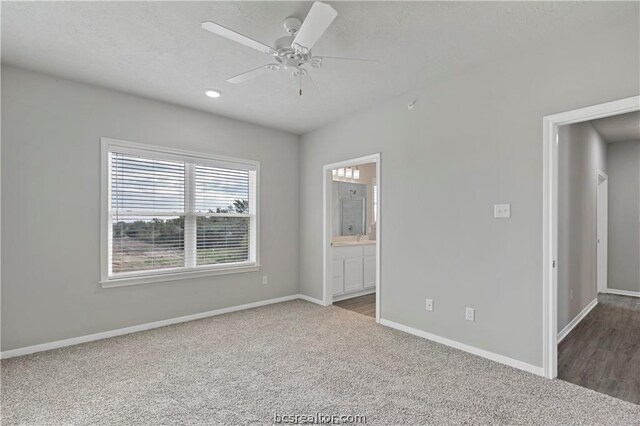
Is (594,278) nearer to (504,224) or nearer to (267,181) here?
(504,224)

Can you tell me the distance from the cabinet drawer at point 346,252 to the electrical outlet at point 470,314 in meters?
2.18

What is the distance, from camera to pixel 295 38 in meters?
2.06

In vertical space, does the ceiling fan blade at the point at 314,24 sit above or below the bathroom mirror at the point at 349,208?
above

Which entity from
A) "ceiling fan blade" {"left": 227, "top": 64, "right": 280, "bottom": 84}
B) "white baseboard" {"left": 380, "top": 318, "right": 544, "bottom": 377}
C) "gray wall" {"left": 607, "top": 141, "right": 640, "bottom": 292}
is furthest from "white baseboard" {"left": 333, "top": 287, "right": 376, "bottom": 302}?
"gray wall" {"left": 607, "top": 141, "right": 640, "bottom": 292}

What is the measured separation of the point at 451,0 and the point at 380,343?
290 centimetres

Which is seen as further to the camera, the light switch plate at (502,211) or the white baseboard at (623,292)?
the white baseboard at (623,292)

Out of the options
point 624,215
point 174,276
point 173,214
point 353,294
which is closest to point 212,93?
point 173,214

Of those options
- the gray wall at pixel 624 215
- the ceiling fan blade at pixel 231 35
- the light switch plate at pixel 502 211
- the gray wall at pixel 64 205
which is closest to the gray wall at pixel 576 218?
the light switch plate at pixel 502 211

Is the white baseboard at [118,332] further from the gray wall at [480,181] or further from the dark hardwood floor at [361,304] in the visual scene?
the gray wall at [480,181]

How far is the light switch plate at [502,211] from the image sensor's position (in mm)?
2814

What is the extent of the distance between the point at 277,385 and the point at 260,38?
261 cm

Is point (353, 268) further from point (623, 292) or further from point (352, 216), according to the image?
point (623, 292)

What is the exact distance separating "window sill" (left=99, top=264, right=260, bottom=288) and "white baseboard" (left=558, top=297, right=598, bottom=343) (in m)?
3.65

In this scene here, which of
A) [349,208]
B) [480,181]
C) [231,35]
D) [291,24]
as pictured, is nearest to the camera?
[231,35]
